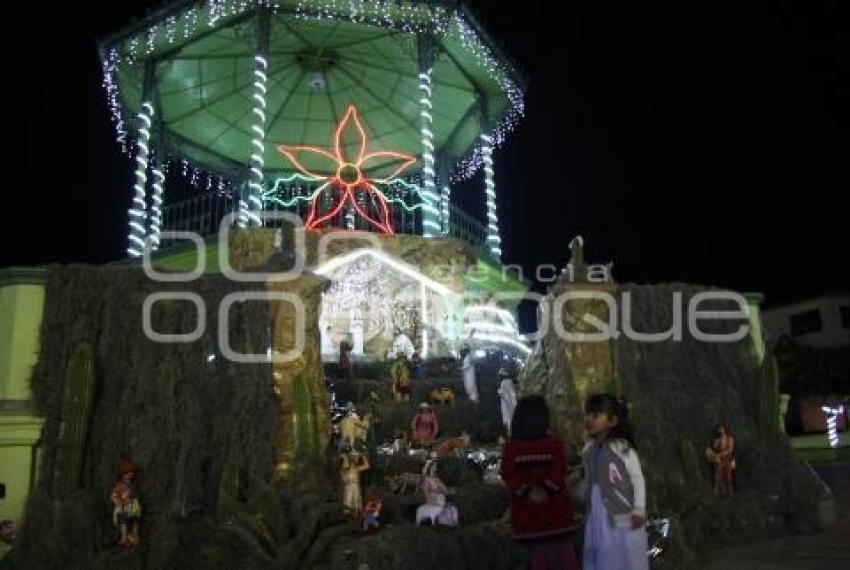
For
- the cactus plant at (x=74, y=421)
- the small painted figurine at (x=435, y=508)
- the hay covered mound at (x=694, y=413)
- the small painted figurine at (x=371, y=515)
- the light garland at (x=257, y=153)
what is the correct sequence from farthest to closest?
the light garland at (x=257, y=153) → the hay covered mound at (x=694, y=413) → the cactus plant at (x=74, y=421) → the small painted figurine at (x=435, y=508) → the small painted figurine at (x=371, y=515)

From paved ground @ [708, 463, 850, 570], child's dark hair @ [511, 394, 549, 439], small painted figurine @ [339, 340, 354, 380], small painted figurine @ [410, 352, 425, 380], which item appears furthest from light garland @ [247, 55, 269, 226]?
child's dark hair @ [511, 394, 549, 439]

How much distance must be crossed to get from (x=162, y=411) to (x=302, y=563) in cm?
327

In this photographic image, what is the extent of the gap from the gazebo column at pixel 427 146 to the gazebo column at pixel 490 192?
2.42 m

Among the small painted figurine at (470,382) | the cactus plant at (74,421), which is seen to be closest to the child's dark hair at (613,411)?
the cactus plant at (74,421)

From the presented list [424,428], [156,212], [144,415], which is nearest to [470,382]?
[424,428]

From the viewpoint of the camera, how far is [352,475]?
8438 mm

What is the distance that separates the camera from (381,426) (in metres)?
11.7

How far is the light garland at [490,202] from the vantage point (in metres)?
20.4

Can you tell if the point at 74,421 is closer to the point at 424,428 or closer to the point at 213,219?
the point at 424,428

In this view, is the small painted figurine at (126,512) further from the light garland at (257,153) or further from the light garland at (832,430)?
the light garland at (832,430)

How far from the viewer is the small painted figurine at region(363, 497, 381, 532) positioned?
771 cm

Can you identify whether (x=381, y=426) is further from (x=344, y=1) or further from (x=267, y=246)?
(x=344, y=1)

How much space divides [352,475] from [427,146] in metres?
11.2

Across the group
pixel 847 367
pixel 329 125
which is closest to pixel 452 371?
pixel 329 125
